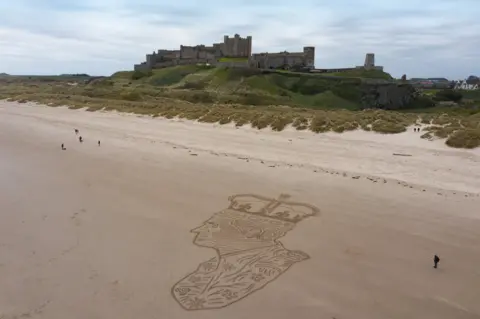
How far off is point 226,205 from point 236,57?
213 feet

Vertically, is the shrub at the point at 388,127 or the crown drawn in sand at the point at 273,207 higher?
the shrub at the point at 388,127

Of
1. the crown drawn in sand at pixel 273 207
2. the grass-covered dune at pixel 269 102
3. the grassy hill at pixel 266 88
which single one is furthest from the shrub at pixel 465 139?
the grassy hill at pixel 266 88

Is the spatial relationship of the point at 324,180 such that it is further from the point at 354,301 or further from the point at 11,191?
the point at 11,191

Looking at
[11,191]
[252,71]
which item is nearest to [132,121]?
[11,191]

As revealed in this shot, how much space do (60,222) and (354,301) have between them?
5617mm

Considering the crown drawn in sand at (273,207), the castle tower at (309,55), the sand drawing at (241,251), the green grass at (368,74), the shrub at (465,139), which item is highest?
the castle tower at (309,55)

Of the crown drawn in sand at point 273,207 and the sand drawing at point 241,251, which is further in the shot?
the crown drawn in sand at point 273,207

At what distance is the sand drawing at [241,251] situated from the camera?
502cm

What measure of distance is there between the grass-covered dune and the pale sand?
1.74 m

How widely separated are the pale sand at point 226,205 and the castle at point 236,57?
4778 centimetres

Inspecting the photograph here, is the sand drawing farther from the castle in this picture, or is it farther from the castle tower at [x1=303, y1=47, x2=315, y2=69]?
the castle tower at [x1=303, y1=47, x2=315, y2=69]

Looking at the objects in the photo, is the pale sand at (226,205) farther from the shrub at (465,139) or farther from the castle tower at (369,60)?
the castle tower at (369,60)

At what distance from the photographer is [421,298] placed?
15.8ft

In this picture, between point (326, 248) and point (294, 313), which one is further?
point (326, 248)
